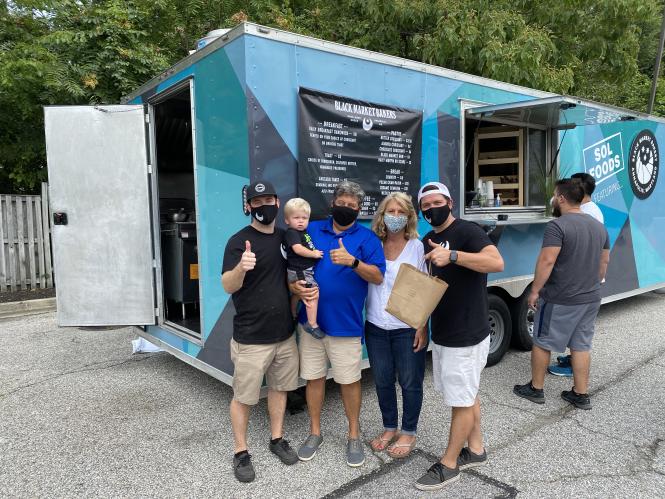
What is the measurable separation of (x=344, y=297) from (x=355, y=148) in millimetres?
1275

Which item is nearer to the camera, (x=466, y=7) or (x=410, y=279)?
(x=410, y=279)

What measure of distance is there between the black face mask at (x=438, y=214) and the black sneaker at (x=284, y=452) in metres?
1.69

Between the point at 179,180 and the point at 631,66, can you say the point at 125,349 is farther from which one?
the point at 631,66

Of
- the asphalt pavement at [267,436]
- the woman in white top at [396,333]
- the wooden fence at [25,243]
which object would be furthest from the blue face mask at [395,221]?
the wooden fence at [25,243]

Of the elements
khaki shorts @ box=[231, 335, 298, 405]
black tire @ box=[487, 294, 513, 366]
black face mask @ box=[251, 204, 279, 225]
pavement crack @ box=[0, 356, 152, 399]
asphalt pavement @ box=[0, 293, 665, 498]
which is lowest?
asphalt pavement @ box=[0, 293, 665, 498]

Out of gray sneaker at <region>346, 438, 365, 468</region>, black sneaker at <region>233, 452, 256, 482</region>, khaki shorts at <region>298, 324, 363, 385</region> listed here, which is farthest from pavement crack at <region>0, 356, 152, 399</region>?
gray sneaker at <region>346, 438, 365, 468</region>

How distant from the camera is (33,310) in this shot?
305 inches

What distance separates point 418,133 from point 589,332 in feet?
7.03

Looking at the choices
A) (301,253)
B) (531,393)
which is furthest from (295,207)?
(531,393)

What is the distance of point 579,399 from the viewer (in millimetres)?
3926

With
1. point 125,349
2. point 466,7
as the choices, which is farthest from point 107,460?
point 466,7

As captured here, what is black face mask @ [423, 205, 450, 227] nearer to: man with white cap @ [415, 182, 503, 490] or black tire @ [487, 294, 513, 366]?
man with white cap @ [415, 182, 503, 490]

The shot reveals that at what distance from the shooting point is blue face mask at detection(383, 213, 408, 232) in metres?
2.91

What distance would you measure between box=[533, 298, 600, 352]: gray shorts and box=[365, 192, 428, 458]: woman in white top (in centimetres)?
151
